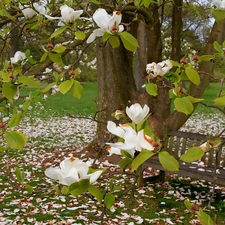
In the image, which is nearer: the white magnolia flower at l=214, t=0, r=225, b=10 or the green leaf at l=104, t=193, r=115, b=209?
the green leaf at l=104, t=193, r=115, b=209

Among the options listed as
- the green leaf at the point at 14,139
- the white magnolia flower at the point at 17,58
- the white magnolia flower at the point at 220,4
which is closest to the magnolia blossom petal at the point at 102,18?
the green leaf at the point at 14,139

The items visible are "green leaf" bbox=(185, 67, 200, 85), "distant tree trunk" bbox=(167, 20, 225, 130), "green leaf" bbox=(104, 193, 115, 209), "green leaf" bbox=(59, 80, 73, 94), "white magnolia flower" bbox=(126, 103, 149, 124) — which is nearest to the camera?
"white magnolia flower" bbox=(126, 103, 149, 124)

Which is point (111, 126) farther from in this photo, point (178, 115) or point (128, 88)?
point (128, 88)

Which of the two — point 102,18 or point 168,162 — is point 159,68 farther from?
point 168,162

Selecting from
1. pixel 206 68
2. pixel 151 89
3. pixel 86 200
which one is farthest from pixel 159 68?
pixel 206 68

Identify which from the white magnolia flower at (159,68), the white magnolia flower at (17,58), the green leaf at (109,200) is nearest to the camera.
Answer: the green leaf at (109,200)

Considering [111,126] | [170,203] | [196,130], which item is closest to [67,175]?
[111,126]

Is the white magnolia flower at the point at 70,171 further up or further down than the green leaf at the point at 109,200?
further up

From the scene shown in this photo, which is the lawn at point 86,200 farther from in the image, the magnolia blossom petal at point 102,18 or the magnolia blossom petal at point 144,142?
the magnolia blossom petal at point 144,142

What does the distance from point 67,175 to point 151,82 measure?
2.62ft

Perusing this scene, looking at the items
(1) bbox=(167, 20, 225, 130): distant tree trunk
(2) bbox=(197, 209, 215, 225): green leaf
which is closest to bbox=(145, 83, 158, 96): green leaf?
(2) bbox=(197, 209, 215, 225): green leaf

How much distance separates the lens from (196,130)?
34.8ft

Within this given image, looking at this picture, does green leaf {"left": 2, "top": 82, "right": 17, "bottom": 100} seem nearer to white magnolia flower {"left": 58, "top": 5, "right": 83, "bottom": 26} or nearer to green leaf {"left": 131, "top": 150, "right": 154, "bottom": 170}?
white magnolia flower {"left": 58, "top": 5, "right": 83, "bottom": 26}

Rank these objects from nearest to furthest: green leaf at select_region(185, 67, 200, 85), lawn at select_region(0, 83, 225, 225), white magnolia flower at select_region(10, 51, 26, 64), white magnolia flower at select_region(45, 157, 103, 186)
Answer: white magnolia flower at select_region(45, 157, 103, 186)
green leaf at select_region(185, 67, 200, 85)
white magnolia flower at select_region(10, 51, 26, 64)
lawn at select_region(0, 83, 225, 225)
